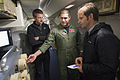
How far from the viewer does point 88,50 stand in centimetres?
99

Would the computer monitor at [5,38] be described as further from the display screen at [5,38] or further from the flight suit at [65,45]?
the flight suit at [65,45]

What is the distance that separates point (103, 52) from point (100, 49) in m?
0.04

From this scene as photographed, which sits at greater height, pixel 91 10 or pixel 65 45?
pixel 91 10

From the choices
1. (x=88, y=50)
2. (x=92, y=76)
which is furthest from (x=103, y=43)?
(x=92, y=76)

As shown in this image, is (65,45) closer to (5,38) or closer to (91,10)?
(91,10)

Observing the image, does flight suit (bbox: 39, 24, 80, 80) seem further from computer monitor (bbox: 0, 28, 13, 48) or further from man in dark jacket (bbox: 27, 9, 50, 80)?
computer monitor (bbox: 0, 28, 13, 48)

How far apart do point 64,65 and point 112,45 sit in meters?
1.06

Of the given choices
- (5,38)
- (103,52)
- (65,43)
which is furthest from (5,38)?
(103,52)

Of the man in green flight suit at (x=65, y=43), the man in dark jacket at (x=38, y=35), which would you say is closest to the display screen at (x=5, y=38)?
the man in dark jacket at (x=38, y=35)

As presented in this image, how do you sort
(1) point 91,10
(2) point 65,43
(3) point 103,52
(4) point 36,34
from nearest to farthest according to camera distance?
(3) point 103,52 < (1) point 91,10 < (2) point 65,43 < (4) point 36,34

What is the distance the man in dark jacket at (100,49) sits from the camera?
2.60ft

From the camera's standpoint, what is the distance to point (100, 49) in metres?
0.83

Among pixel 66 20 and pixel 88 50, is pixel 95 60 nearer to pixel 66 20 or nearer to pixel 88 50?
pixel 88 50

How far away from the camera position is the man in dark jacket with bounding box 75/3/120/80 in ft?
2.60
